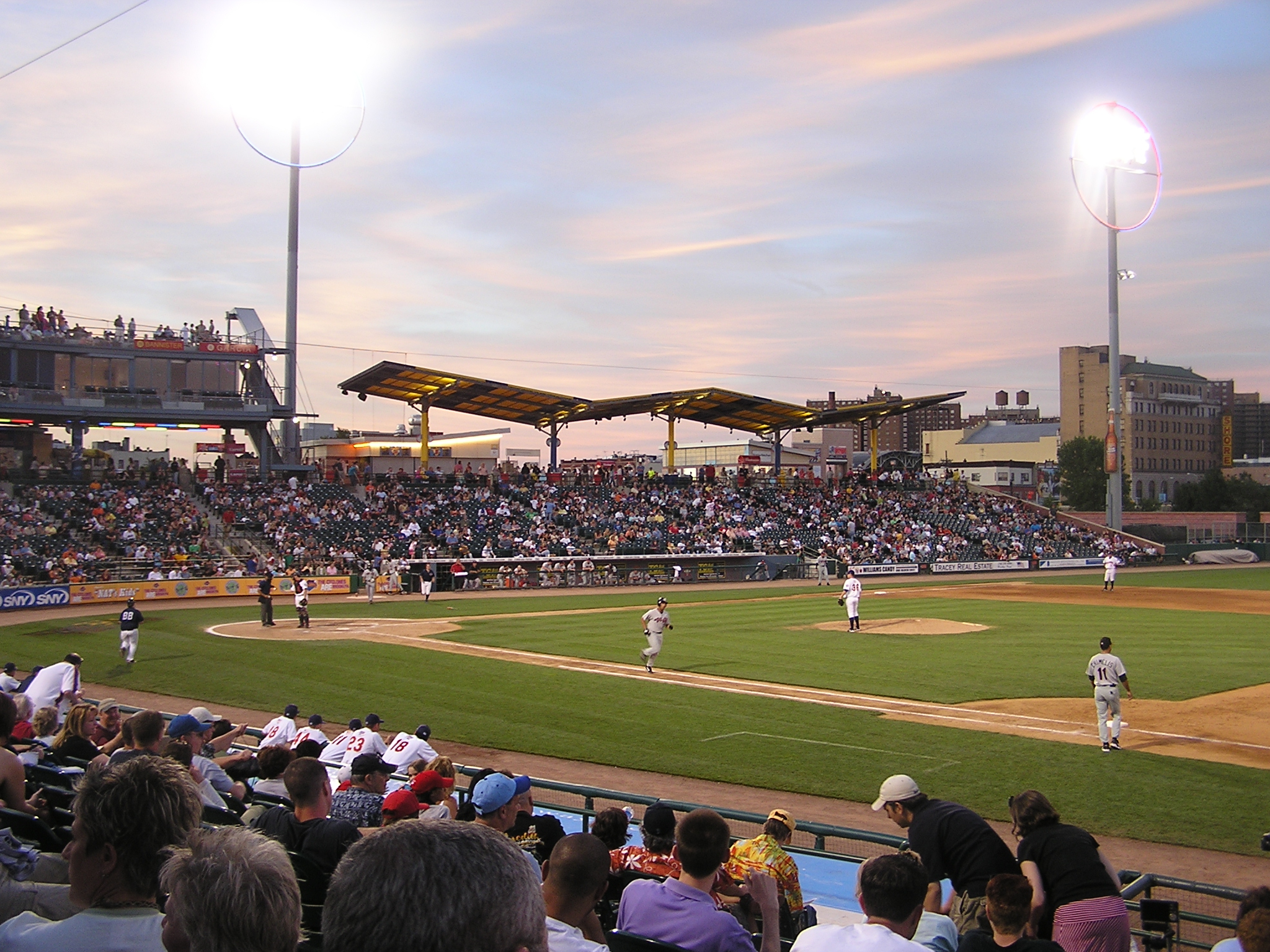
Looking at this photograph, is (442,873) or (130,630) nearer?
(442,873)

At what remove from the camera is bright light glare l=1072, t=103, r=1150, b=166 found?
51581 mm

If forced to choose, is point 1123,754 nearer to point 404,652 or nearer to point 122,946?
point 122,946

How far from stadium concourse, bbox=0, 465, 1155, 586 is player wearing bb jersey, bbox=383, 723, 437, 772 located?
32509 mm

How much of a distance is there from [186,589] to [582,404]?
24.9 m

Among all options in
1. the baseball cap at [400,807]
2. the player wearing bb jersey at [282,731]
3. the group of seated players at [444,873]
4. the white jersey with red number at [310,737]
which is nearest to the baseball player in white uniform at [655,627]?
the player wearing bb jersey at [282,731]

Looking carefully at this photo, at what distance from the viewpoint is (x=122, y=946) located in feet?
11.1

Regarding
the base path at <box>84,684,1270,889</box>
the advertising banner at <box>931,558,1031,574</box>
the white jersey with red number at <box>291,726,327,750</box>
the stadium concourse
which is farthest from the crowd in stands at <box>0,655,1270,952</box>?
the advertising banner at <box>931,558,1031,574</box>

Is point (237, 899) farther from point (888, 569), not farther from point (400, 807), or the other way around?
point (888, 569)

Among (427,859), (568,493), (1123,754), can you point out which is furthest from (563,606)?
(427,859)

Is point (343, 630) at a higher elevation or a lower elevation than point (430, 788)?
lower

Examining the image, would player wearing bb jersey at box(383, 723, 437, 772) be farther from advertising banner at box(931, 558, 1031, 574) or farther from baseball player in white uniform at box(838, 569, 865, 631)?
advertising banner at box(931, 558, 1031, 574)

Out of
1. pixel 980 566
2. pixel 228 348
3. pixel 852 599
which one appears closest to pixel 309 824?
pixel 852 599

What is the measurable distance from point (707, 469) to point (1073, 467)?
68.0 metres

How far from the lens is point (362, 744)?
11461mm
